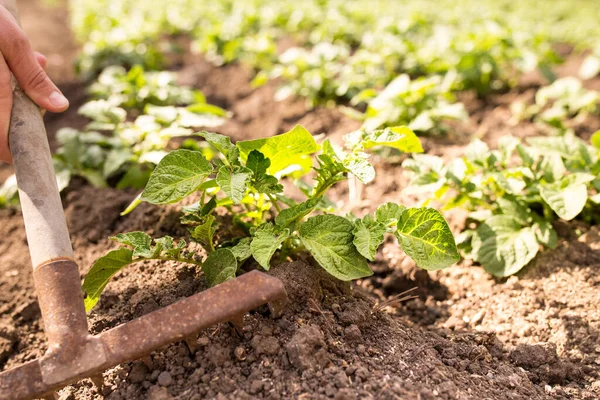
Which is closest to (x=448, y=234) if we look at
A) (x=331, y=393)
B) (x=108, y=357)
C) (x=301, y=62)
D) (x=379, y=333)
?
(x=379, y=333)

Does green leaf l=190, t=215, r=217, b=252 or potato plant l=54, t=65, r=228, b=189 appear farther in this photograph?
potato plant l=54, t=65, r=228, b=189

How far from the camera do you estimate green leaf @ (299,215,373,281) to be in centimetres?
189

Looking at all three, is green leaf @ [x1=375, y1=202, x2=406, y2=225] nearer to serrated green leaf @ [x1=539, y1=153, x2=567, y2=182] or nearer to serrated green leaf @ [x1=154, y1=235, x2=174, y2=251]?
serrated green leaf @ [x1=154, y1=235, x2=174, y2=251]

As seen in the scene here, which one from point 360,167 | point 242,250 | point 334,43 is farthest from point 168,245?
point 334,43

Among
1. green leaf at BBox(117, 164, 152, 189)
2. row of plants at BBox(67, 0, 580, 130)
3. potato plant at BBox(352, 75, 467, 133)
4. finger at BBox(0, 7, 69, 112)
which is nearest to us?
finger at BBox(0, 7, 69, 112)

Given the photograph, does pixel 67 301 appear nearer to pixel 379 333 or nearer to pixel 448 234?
pixel 379 333

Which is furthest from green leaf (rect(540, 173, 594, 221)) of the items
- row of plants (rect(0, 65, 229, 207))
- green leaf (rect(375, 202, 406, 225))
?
A: row of plants (rect(0, 65, 229, 207))

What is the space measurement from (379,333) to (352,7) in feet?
17.4

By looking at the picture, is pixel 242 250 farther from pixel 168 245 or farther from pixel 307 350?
pixel 307 350

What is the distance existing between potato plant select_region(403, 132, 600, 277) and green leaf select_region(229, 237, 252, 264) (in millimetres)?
917

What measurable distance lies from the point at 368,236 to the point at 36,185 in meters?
1.16

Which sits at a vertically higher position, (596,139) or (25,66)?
(25,66)

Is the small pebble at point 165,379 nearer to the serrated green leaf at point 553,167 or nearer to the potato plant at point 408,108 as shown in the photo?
the serrated green leaf at point 553,167

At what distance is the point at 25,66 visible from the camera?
2.20 metres
